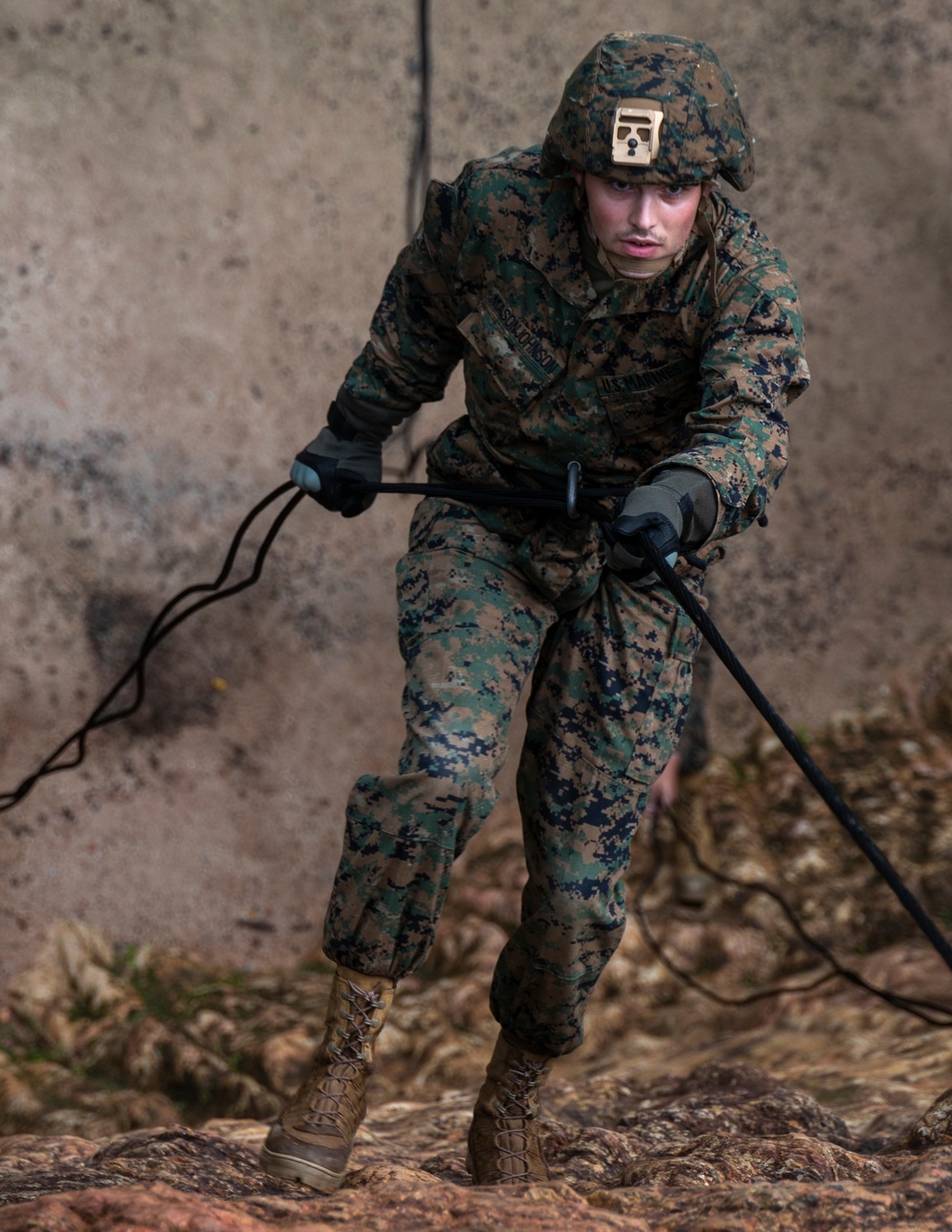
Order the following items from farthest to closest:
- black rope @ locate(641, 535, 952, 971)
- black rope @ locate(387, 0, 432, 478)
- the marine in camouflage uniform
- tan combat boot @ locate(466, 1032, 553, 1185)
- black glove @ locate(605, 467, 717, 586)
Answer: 1. black rope @ locate(387, 0, 432, 478)
2. tan combat boot @ locate(466, 1032, 553, 1185)
3. the marine in camouflage uniform
4. black glove @ locate(605, 467, 717, 586)
5. black rope @ locate(641, 535, 952, 971)

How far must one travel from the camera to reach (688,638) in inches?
89.6

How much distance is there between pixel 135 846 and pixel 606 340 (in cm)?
253

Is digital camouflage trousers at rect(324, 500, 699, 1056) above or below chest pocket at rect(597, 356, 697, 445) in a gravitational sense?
below

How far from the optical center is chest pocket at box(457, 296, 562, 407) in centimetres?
219

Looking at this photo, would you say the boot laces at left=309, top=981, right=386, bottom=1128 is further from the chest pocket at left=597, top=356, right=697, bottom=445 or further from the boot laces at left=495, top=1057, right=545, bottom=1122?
the chest pocket at left=597, top=356, right=697, bottom=445

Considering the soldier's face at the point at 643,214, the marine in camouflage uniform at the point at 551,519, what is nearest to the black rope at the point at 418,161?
the marine in camouflage uniform at the point at 551,519

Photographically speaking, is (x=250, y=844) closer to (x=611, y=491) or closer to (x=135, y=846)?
(x=135, y=846)

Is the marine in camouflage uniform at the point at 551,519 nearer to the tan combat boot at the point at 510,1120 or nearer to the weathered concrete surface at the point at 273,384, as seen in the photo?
the tan combat boot at the point at 510,1120

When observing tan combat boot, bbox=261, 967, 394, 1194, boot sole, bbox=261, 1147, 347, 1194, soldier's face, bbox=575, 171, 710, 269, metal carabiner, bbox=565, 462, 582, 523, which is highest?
soldier's face, bbox=575, 171, 710, 269

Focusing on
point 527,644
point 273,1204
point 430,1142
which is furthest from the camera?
point 430,1142

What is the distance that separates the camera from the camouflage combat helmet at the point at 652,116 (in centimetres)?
196

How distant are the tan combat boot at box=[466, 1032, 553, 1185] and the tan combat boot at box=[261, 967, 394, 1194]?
35 cm

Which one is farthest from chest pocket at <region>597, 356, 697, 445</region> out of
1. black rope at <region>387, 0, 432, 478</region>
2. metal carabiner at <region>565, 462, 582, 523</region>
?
black rope at <region>387, 0, 432, 478</region>

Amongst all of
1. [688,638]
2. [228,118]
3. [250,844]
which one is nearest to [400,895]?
[688,638]
